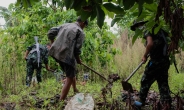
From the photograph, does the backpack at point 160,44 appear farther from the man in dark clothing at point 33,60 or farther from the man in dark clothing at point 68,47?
the man in dark clothing at point 33,60

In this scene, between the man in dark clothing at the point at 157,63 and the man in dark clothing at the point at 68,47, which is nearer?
the man in dark clothing at the point at 157,63

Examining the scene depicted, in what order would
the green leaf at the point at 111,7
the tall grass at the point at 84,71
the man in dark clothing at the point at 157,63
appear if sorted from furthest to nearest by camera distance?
the tall grass at the point at 84,71, the man in dark clothing at the point at 157,63, the green leaf at the point at 111,7

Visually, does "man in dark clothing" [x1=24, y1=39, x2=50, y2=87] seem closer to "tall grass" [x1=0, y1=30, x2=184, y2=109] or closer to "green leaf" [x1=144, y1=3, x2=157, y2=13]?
"tall grass" [x1=0, y1=30, x2=184, y2=109]

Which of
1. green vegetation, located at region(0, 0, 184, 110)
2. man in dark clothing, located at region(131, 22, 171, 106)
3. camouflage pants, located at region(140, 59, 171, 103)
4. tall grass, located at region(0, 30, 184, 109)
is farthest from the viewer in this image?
green vegetation, located at region(0, 0, 184, 110)

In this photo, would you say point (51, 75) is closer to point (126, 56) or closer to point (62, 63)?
point (126, 56)

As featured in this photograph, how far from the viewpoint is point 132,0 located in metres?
1.39

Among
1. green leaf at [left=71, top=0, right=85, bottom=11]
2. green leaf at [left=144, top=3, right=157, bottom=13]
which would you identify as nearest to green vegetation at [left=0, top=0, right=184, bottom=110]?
green leaf at [left=144, top=3, right=157, bottom=13]

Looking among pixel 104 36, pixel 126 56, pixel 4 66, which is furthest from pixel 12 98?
pixel 126 56

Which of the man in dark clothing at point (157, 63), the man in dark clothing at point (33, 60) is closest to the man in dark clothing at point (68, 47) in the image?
the man in dark clothing at point (157, 63)

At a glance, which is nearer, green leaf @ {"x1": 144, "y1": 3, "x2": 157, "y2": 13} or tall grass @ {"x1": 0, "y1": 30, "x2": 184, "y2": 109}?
green leaf @ {"x1": 144, "y1": 3, "x2": 157, "y2": 13}

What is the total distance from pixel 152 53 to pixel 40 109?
5.98 ft

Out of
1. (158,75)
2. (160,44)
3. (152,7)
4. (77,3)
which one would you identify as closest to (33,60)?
(158,75)

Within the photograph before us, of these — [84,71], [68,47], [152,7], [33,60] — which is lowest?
[84,71]

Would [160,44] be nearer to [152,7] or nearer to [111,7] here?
[152,7]
